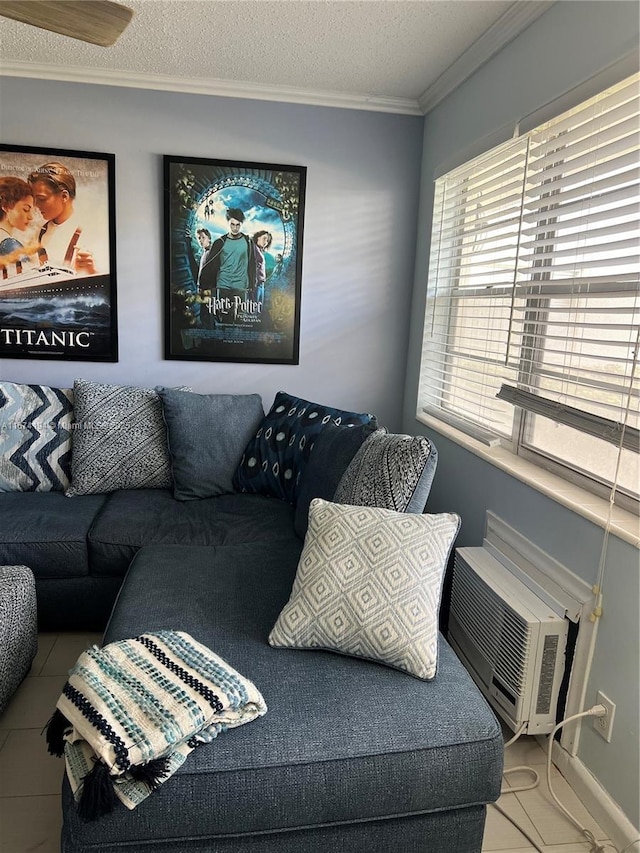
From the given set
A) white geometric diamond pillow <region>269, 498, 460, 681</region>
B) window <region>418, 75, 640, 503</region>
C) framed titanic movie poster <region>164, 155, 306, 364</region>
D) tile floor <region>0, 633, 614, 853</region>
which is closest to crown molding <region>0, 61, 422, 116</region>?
framed titanic movie poster <region>164, 155, 306, 364</region>

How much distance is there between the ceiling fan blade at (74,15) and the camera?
133 centimetres

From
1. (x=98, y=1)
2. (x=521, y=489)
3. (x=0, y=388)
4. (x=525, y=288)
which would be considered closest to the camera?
(x=98, y=1)

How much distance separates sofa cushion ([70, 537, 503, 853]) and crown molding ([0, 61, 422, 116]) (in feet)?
8.34

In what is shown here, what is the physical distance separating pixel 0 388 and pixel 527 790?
2.59 meters

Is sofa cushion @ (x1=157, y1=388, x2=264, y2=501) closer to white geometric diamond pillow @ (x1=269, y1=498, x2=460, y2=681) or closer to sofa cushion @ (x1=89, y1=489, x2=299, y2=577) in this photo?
sofa cushion @ (x1=89, y1=489, x2=299, y2=577)

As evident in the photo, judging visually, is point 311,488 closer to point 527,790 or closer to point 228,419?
point 228,419

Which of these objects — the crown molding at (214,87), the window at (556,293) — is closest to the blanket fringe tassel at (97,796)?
the window at (556,293)

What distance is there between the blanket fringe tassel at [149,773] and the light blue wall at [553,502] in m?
1.16

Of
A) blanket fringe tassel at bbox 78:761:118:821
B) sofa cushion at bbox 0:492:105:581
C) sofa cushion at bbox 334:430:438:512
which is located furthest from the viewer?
sofa cushion at bbox 0:492:105:581

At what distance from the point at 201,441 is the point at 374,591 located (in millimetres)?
1374

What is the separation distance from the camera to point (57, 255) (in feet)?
9.62

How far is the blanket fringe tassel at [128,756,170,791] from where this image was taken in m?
1.15

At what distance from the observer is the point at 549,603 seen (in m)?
1.77

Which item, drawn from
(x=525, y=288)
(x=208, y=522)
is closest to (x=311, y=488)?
(x=208, y=522)
